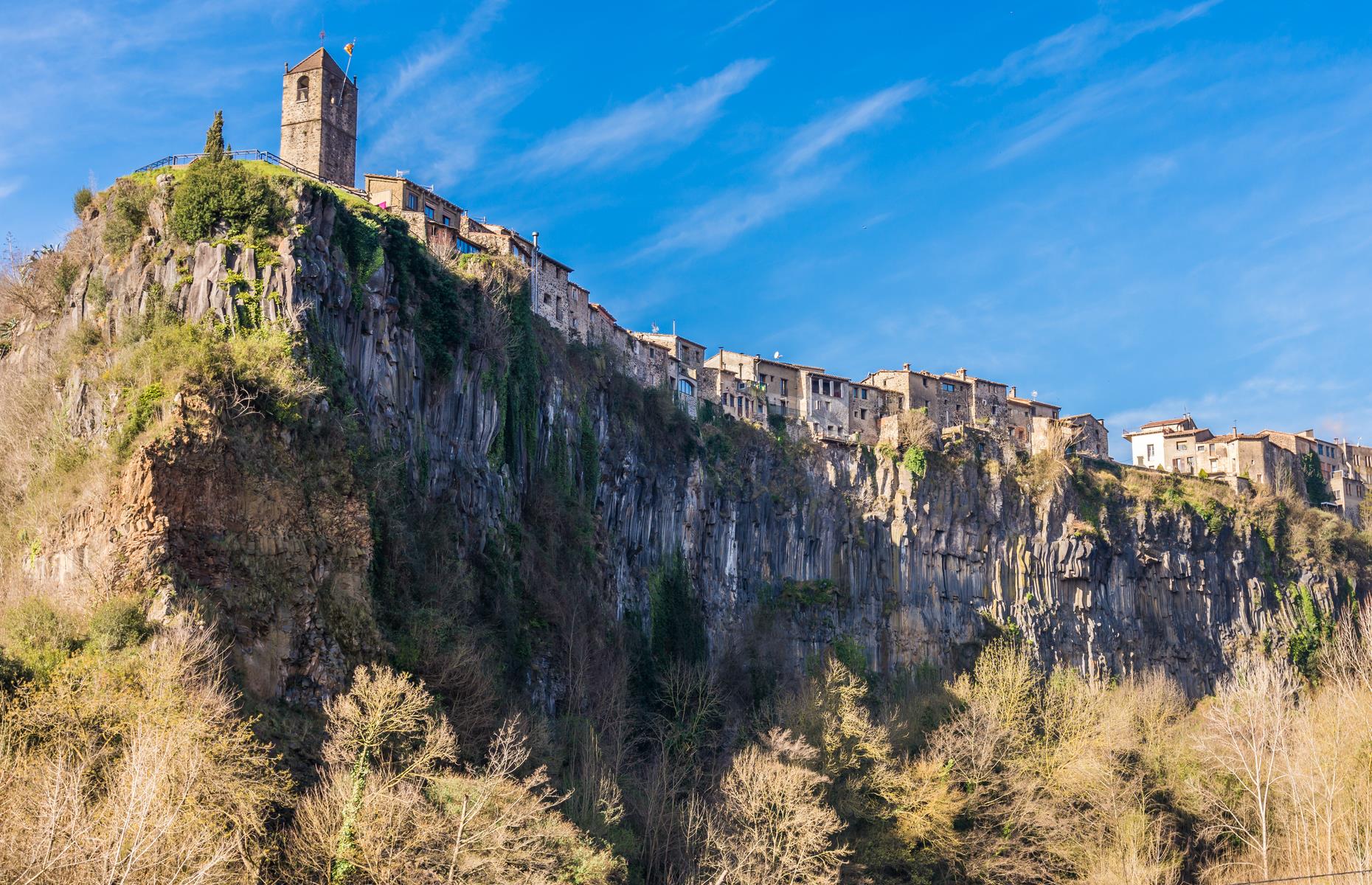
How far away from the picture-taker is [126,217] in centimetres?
5025

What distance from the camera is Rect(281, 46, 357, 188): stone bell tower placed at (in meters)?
73.4

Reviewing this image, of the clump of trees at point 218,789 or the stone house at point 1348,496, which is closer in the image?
the clump of trees at point 218,789

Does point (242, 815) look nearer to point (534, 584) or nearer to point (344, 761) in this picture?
point (344, 761)

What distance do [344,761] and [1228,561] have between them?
78421mm

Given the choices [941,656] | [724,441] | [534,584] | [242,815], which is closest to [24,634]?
[242,815]

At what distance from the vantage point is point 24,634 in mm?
38094

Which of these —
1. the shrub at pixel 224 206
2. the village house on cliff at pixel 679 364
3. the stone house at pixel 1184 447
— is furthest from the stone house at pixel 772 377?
the shrub at pixel 224 206

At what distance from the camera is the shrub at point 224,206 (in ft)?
Result: 161

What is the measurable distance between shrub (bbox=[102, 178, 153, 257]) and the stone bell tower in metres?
22.4

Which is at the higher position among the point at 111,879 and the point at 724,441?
the point at 724,441

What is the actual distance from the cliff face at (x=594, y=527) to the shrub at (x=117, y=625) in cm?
113

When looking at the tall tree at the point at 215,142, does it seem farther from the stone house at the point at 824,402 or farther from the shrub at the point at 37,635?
the stone house at the point at 824,402

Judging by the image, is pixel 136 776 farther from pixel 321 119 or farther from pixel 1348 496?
pixel 1348 496

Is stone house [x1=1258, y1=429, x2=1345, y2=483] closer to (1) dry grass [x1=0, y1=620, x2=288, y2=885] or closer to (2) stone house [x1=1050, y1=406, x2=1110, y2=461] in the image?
(2) stone house [x1=1050, y1=406, x2=1110, y2=461]
